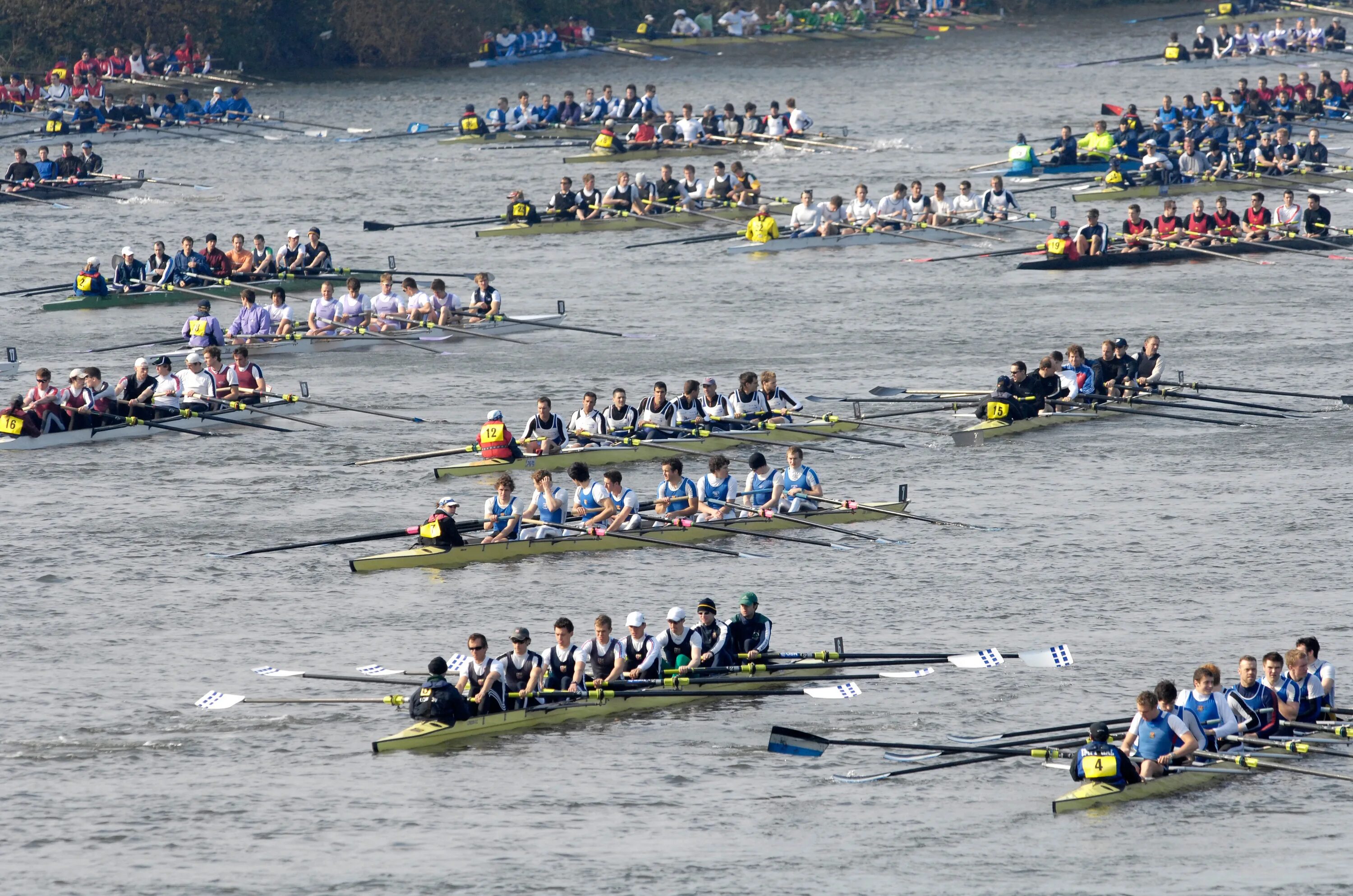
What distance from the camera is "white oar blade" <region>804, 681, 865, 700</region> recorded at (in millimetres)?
21125

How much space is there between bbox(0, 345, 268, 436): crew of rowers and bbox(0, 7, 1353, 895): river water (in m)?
0.57

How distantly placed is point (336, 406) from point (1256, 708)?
18332mm

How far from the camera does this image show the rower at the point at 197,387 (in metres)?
34.0

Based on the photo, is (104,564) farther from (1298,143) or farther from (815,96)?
(815,96)

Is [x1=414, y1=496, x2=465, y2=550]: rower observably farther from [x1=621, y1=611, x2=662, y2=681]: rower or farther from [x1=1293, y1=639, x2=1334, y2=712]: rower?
[x1=1293, y1=639, x2=1334, y2=712]: rower

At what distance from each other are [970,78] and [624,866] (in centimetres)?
6938

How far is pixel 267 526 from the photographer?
94.5 ft

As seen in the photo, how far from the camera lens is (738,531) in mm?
27719

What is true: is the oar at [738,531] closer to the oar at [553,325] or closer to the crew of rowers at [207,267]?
the oar at [553,325]

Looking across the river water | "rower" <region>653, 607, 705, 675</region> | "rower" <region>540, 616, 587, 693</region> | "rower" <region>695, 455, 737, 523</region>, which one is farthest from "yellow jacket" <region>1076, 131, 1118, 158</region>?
"rower" <region>540, 616, 587, 693</region>

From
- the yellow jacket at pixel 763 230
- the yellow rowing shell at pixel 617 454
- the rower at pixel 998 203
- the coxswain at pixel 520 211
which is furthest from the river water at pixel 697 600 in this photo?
the rower at pixel 998 203

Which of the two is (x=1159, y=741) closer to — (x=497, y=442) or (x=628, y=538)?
(x=628, y=538)

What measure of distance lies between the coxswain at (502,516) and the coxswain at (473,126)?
42657 millimetres

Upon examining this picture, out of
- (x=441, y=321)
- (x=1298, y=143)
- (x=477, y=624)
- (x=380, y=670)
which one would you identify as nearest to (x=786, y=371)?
(x=441, y=321)
